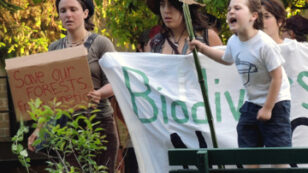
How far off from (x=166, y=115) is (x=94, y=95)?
2.30 ft

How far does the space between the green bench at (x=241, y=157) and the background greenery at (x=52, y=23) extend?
562 cm

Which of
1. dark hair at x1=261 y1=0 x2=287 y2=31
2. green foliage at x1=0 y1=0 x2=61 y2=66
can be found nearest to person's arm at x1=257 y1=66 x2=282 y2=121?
dark hair at x1=261 y1=0 x2=287 y2=31

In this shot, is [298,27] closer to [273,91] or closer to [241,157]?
[273,91]

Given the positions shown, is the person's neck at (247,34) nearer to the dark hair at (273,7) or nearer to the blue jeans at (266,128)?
the blue jeans at (266,128)

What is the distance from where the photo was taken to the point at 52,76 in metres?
6.10

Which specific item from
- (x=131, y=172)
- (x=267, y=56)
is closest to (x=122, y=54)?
(x=267, y=56)

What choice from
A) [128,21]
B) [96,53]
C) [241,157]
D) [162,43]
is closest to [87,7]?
[96,53]

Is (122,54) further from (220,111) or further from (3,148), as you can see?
(3,148)

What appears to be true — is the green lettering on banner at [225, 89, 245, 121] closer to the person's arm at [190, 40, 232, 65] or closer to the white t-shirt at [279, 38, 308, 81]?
the white t-shirt at [279, 38, 308, 81]

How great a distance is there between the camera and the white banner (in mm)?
6570

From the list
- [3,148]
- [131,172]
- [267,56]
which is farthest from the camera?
[3,148]

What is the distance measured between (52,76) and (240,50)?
1.22 m

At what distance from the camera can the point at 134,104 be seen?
21.6ft

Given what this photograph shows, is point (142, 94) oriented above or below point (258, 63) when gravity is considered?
below
